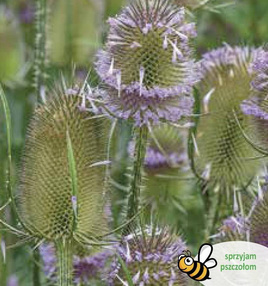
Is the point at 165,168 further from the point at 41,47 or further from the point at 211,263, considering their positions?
the point at 211,263

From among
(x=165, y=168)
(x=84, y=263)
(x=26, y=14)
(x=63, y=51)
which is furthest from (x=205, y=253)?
(x=26, y=14)

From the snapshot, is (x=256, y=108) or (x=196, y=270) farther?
(x=256, y=108)

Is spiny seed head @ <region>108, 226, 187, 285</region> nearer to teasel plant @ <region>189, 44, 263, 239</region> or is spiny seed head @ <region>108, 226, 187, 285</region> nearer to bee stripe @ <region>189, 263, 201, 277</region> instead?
bee stripe @ <region>189, 263, 201, 277</region>

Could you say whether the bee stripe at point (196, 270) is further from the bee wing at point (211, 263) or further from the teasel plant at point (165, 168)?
the teasel plant at point (165, 168)

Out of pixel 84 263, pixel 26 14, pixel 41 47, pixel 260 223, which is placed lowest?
pixel 84 263

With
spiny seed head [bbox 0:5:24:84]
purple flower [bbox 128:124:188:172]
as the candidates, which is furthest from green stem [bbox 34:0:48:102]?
purple flower [bbox 128:124:188:172]

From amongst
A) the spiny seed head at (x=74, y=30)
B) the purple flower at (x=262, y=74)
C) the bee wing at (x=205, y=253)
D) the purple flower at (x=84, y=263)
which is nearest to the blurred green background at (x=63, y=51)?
the spiny seed head at (x=74, y=30)
